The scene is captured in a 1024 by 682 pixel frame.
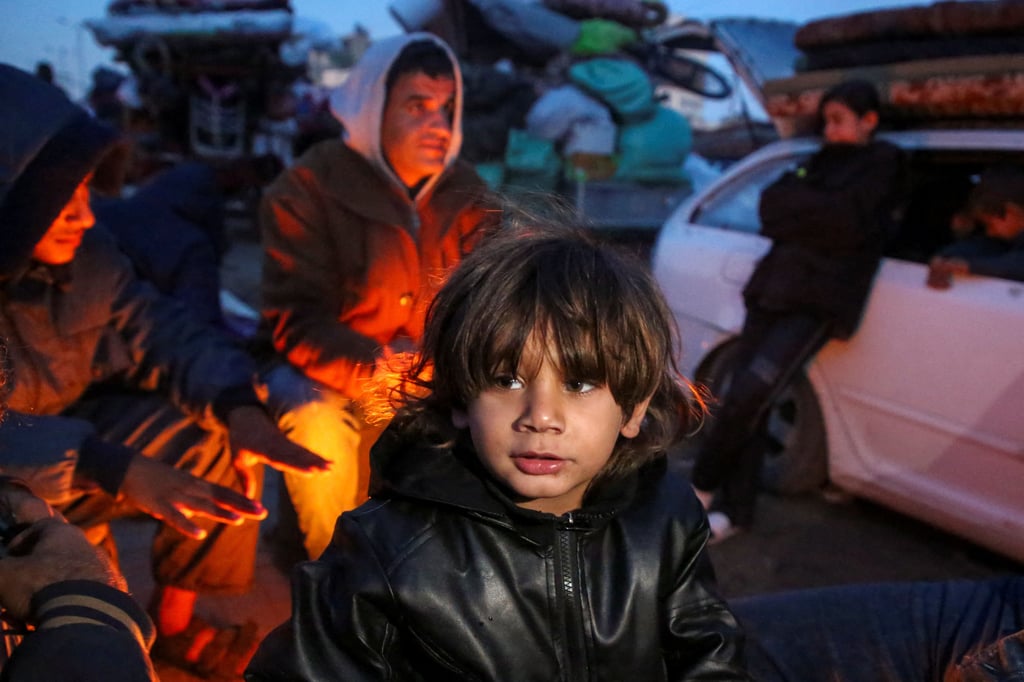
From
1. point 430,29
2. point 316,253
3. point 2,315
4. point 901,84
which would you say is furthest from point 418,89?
point 430,29

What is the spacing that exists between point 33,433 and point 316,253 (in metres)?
0.98

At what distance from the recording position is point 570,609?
4.78ft

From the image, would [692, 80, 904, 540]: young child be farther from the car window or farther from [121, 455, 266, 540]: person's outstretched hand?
[121, 455, 266, 540]: person's outstretched hand

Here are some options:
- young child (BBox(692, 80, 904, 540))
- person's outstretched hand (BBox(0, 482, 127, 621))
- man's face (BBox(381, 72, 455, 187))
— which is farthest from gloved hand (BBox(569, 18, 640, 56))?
person's outstretched hand (BBox(0, 482, 127, 621))

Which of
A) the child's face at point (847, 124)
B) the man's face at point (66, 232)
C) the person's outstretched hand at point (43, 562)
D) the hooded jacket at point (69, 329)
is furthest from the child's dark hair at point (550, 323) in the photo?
the child's face at point (847, 124)

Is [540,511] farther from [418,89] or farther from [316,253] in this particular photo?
[418,89]

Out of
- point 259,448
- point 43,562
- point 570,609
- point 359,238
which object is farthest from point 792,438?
point 43,562

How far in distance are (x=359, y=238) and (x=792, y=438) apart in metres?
2.45

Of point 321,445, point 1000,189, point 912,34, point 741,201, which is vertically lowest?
point 321,445

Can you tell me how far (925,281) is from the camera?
3.31m

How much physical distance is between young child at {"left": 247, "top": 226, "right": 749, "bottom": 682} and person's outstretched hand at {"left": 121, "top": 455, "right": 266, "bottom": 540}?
62cm

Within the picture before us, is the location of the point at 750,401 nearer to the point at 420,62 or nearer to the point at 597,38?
the point at 420,62

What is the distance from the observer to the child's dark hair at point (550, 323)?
54.1 inches

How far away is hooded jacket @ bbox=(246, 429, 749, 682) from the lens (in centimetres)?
137
